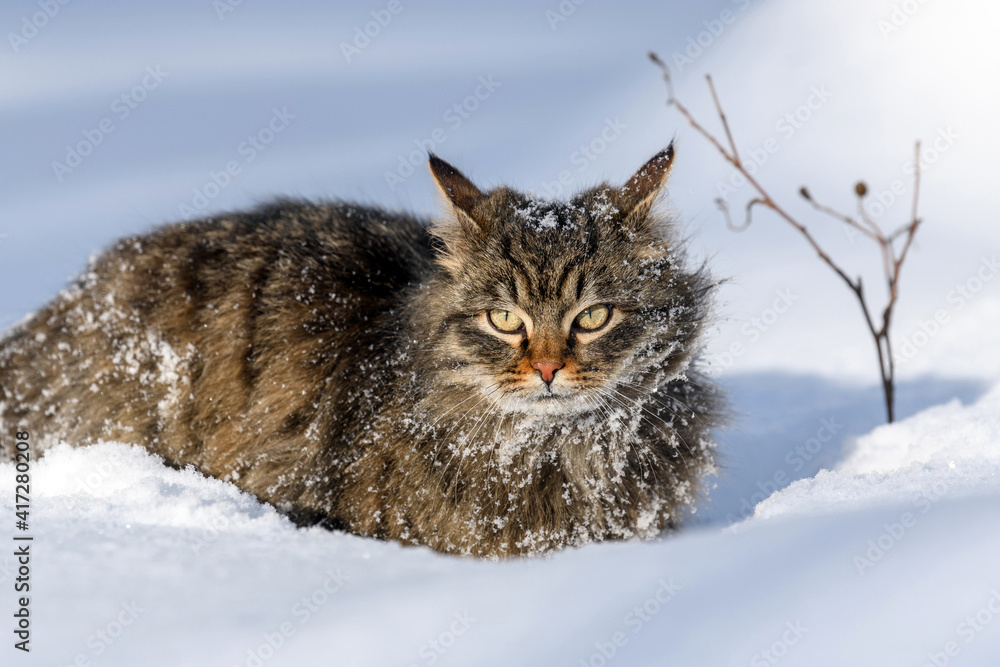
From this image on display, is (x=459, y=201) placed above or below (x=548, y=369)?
above

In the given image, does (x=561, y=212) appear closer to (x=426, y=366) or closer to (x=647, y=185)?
(x=647, y=185)

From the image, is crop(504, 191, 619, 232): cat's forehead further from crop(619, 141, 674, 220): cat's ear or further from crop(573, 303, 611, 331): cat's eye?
crop(573, 303, 611, 331): cat's eye

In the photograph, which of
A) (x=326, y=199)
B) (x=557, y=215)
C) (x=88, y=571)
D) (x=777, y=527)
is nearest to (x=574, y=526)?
(x=777, y=527)

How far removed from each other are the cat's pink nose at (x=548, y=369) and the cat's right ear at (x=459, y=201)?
609 millimetres

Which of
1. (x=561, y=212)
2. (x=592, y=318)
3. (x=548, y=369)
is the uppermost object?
(x=561, y=212)

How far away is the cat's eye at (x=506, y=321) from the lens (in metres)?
2.70

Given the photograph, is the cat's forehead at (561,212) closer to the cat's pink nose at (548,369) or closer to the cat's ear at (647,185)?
the cat's ear at (647,185)

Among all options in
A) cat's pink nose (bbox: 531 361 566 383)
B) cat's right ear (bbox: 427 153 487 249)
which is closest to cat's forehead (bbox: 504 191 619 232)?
cat's right ear (bbox: 427 153 487 249)

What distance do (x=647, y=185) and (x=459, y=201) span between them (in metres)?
0.73

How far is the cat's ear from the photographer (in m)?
2.81

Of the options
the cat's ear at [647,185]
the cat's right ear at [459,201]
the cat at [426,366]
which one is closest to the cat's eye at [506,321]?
the cat at [426,366]

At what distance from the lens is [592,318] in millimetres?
2672

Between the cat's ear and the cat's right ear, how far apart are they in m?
0.57

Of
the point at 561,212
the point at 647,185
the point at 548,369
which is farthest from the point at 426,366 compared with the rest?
the point at 647,185
